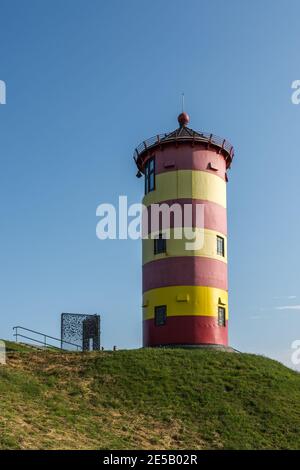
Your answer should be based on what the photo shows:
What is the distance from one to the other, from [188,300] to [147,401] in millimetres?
9086

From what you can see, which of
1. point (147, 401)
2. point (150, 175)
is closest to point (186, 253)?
point (150, 175)

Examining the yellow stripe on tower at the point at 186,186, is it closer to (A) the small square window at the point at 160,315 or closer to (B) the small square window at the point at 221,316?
(A) the small square window at the point at 160,315

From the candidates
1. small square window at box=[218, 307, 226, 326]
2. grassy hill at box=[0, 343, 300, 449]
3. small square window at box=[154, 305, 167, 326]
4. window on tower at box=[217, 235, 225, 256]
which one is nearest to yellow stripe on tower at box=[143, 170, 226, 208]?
window on tower at box=[217, 235, 225, 256]

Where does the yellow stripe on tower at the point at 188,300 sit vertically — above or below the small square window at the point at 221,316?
above

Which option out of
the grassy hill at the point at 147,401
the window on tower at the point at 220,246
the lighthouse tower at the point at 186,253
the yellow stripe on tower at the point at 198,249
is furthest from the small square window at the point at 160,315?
the window on tower at the point at 220,246

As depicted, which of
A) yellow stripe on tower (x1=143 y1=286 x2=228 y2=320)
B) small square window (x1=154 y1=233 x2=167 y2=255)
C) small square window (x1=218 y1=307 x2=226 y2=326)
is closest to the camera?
yellow stripe on tower (x1=143 y1=286 x2=228 y2=320)

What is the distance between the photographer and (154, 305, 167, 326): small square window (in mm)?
33594

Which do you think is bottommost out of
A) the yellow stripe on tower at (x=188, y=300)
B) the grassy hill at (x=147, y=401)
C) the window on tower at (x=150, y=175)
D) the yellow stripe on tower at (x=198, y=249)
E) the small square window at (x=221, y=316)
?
the grassy hill at (x=147, y=401)

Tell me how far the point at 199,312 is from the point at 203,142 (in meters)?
10.3

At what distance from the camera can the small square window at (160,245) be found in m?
34.5

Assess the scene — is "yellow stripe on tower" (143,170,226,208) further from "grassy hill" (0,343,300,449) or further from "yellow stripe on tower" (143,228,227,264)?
"grassy hill" (0,343,300,449)

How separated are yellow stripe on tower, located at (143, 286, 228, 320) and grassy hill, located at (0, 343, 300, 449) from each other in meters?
2.59

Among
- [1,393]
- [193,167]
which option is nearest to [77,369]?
[1,393]

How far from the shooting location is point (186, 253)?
33.9 metres
